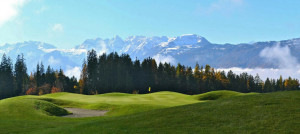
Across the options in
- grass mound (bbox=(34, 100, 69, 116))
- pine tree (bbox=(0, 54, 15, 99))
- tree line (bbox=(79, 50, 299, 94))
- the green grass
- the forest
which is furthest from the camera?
tree line (bbox=(79, 50, 299, 94))

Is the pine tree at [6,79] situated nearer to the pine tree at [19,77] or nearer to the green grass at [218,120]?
the pine tree at [19,77]

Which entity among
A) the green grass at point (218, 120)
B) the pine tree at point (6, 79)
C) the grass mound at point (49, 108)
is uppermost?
the pine tree at point (6, 79)

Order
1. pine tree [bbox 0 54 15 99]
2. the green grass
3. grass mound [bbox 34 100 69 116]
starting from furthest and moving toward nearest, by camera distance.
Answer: pine tree [bbox 0 54 15 99], grass mound [bbox 34 100 69 116], the green grass

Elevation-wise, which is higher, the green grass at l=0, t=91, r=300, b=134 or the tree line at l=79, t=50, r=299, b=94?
the tree line at l=79, t=50, r=299, b=94

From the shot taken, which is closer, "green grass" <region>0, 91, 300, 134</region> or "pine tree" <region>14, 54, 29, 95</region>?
"green grass" <region>0, 91, 300, 134</region>

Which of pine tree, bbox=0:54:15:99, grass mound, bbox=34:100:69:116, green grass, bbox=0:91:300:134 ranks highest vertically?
pine tree, bbox=0:54:15:99

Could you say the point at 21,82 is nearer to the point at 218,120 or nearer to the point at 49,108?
the point at 49,108

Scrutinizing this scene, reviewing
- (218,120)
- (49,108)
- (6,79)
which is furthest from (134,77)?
(218,120)

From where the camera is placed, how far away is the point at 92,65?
432ft

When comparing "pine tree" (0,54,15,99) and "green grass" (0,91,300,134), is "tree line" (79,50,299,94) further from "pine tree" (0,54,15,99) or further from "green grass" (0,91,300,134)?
"green grass" (0,91,300,134)

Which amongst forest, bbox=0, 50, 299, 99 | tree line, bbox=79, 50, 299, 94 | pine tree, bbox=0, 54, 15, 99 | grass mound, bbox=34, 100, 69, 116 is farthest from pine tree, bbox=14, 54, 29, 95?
grass mound, bbox=34, 100, 69, 116

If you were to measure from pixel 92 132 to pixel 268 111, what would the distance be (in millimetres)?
12918

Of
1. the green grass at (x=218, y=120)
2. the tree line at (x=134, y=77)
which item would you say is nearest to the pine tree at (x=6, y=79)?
the tree line at (x=134, y=77)

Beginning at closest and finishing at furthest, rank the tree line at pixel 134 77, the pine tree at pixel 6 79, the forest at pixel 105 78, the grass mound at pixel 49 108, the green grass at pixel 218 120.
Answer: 1. the green grass at pixel 218 120
2. the grass mound at pixel 49 108
3. the pine tree at pixel 6 79
4. the forest at pixel 105 78
5. the tree line at pixel 134 77
